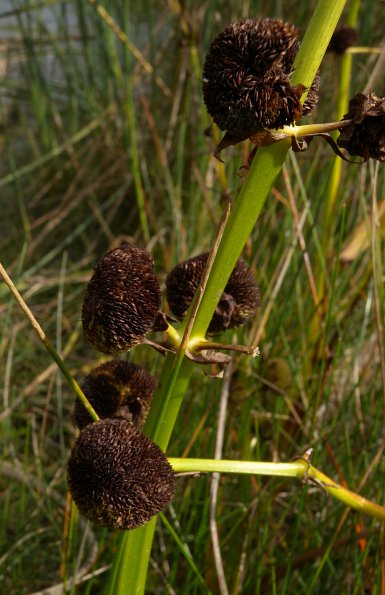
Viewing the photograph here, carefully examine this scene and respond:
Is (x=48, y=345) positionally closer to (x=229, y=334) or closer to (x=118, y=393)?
(x=118, y=393)

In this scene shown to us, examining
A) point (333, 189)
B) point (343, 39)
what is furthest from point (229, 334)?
point (343, 39)

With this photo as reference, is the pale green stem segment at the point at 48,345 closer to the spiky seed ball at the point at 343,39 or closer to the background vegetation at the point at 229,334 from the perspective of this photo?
the background vegetation at the point at 229,334

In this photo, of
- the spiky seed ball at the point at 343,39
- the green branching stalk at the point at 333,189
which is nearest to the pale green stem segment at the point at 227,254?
the green branching stalk at the point at 333,189

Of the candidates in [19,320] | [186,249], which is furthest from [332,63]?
[19,320]

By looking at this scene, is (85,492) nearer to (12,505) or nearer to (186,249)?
(12,505)

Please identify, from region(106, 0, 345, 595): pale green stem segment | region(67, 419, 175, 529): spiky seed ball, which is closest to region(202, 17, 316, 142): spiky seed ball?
region(106, 0, 345, 595): pale green stem segment
